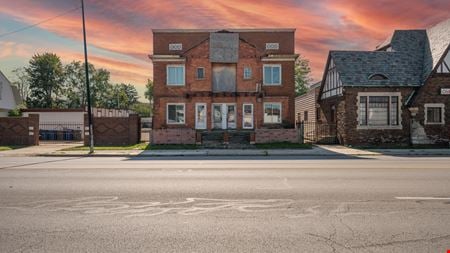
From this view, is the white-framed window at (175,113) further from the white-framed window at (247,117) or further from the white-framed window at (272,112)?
the white-framed window at (272,112)

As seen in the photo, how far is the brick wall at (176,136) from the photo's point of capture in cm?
2797

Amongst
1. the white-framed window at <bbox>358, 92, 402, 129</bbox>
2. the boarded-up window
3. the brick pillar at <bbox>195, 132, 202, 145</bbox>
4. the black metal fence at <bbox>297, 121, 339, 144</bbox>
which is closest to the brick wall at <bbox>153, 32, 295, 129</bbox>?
the boarded-up window

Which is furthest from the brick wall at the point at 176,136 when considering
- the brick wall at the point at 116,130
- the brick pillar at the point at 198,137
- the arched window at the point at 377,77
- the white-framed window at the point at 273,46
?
the arched window at the point at 377,77

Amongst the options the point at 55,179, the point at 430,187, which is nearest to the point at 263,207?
the point at 430,187

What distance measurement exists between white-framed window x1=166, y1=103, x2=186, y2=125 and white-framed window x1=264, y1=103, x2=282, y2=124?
690 cm

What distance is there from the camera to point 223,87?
31328 millimetres

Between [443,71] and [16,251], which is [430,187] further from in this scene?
[443,71]

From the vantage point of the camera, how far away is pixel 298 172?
12117mm

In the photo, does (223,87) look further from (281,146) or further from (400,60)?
(400,60)

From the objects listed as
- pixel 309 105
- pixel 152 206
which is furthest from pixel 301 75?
pixel 152 206

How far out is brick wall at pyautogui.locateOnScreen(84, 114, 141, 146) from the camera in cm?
2839

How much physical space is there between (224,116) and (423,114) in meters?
15.0

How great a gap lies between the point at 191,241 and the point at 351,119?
2385 cm

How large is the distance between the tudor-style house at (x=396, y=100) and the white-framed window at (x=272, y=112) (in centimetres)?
510
